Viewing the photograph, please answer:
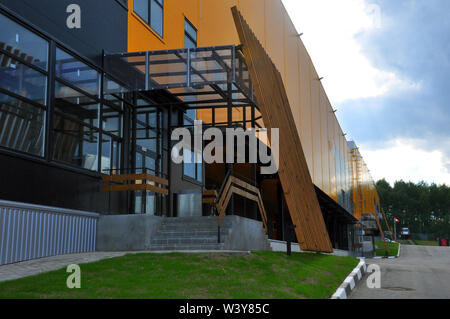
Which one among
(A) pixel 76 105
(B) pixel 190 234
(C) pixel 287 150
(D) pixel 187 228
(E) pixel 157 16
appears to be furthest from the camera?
(E) pixel 157 16

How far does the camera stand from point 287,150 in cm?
1416

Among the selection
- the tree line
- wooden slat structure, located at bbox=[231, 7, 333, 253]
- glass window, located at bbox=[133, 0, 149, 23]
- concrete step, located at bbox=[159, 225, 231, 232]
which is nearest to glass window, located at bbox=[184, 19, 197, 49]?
→ glass window, located at bbox=[133, 0, 149, 23]

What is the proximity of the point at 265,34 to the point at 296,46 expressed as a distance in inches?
274

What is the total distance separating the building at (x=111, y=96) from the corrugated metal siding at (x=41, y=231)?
97 millimetres

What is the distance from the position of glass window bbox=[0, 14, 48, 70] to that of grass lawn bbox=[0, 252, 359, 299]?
4.74m

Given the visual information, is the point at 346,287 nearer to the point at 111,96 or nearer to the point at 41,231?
the point at 41,231

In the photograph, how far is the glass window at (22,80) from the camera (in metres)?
10.2

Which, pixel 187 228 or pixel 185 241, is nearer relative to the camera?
pixel 185 241

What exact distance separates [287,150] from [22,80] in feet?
23.1

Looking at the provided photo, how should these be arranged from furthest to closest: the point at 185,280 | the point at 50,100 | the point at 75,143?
the point at 75,143 < the point at 50,100 < the point at 185,280

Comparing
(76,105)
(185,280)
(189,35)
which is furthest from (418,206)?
(185,280)

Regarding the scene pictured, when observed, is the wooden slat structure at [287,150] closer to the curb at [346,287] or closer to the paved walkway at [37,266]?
the curb at [346,287]

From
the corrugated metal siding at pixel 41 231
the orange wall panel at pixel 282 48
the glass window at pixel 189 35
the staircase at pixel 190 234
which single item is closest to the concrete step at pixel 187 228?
the staircase at pixel 190 234
